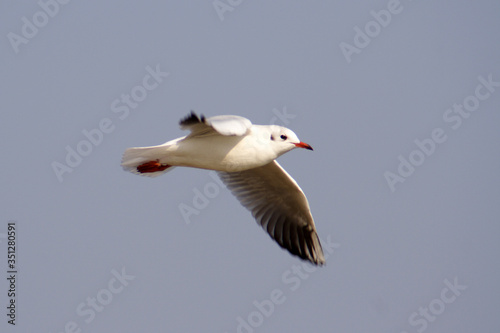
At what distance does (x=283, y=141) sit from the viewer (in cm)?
816

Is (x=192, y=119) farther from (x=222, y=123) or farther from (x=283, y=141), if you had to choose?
(x=283, y=141)

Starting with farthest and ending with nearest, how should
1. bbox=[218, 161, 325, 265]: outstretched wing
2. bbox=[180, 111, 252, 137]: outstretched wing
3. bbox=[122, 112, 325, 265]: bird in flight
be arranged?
bbox=[218, 161, 325, 265]: outstretched wing → bbox=[122, 112, 325, 265]: bird in flight → bbox=[180, 111, 252, 137]: outstretched wing

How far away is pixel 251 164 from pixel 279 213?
6.78 feet

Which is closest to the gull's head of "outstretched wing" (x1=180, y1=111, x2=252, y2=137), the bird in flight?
the bird in flight

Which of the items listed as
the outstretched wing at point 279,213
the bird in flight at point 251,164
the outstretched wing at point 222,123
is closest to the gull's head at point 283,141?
the bird in flight at point 251,164

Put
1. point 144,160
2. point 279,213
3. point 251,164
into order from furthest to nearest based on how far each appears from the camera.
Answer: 1. point 279,213
2. point 144,160
3. point 251,164

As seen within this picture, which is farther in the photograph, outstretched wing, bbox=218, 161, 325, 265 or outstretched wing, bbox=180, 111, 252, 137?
outstretched wing, bbox=218, 161, 325, 265

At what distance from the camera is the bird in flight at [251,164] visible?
26.3ft

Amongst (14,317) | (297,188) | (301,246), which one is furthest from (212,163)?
(14,317)

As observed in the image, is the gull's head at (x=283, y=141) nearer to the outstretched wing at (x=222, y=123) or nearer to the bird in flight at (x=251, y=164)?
the bird in flight at (x=251, y=164)

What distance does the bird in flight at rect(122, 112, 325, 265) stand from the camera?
315 inches

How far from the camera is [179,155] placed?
318 inches

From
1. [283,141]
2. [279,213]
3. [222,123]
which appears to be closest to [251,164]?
[283,141]

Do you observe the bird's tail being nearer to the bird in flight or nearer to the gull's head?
the bird in flight
